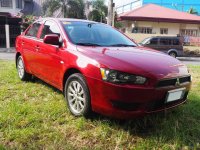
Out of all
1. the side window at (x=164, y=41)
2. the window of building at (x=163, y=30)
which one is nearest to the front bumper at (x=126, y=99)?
the side window at (x=164, y=41)

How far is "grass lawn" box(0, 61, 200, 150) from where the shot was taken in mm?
3344

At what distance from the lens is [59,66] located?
4422mm

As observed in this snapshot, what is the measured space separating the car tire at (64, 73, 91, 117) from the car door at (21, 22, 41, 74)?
158cm

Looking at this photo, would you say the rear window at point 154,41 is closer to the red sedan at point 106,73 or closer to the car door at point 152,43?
the car door at point 152,43

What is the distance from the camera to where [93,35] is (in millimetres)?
4781

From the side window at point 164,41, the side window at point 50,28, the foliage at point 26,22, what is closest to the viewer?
the side window at point 50,28

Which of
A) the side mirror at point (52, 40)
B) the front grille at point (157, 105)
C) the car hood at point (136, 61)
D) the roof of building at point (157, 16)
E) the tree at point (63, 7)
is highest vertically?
the tree at point (63, 7)

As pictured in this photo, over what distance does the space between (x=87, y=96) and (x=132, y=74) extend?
728mm

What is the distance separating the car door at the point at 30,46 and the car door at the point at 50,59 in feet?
0.78

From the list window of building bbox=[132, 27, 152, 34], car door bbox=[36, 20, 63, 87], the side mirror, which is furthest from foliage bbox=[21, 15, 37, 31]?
the side mirror

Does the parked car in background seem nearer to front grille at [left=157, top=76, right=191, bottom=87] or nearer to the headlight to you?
front grille at [left=157, top=76, right=191, bottom=87]

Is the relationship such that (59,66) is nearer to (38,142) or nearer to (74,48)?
(74,48)

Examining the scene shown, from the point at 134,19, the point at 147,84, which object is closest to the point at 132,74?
the point at 147,84

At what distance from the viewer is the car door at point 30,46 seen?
5.48 meters
